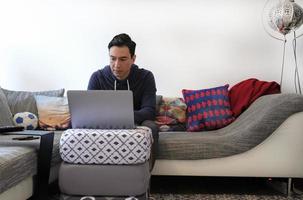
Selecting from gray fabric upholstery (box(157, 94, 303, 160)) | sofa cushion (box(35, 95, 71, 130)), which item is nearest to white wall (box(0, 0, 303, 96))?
sofa cushion (box(35, 95, 71, 130))

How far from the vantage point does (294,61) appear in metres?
2.89

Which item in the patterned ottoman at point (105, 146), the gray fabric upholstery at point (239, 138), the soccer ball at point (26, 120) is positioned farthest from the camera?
the soccer ball at point (26, 120)

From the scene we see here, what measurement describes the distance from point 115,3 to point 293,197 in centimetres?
201

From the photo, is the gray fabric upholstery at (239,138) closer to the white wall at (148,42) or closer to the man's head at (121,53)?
the man's head at (121,53)

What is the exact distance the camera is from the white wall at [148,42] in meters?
2.88

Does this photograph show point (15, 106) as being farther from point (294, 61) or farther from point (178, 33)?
point (294, 61)

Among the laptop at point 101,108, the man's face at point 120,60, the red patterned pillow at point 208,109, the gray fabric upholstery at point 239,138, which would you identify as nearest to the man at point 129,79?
the man's face at point 120,60

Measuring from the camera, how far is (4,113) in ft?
7.91

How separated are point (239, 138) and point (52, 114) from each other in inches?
54.5

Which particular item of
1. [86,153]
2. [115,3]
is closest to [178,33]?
[115,3]

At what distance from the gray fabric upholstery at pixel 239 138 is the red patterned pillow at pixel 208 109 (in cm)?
31

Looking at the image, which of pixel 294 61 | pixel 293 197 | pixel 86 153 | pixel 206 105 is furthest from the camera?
pixel 294 61

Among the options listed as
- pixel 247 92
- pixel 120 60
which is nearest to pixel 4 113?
pixel 120 60

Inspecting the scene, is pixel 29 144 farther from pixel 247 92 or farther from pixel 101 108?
pixel 247 92
